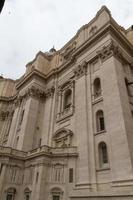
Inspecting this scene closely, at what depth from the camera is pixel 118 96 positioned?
17.5 m

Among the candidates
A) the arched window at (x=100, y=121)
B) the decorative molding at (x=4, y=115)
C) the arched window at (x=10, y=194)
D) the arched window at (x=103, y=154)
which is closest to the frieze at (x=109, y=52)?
the arched window at (x=100, y=121)

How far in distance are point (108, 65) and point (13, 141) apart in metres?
18.5

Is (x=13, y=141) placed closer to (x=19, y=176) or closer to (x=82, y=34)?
(x=19, y=176)

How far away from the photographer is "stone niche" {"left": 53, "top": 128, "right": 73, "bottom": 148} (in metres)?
21.8

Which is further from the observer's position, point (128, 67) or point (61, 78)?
point (61, 78)

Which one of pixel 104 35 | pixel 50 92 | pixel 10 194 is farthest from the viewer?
pixel 50 92

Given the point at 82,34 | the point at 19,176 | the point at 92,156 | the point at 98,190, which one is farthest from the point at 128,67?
the point at 19,176

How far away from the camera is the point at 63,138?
74.6 ft

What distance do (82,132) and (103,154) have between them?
331cm

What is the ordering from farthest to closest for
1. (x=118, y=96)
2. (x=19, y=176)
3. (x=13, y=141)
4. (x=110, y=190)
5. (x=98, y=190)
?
(x=13, y=141) → (x=19, y=176) → (x=118, y=96) → (x=98, y=190) → (x=110, y=190)

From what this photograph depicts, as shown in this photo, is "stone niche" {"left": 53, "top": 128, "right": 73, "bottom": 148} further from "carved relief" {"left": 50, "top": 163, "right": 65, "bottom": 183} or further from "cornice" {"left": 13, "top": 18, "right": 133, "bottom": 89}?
"cornice" {"left": 13, "top": 18, "right": 133, "bottom": 89}

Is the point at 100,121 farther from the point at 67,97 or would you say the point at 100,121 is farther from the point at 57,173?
the point at 67,97

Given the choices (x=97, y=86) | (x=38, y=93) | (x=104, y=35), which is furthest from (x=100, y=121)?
(x=38, y=93)

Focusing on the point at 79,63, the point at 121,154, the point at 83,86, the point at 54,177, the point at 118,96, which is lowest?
the point at 54,177
